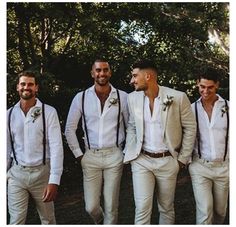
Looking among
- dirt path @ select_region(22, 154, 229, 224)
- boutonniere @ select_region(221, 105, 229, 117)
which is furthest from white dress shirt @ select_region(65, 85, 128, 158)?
dirt path @ select_region(22, 154, 229, 224)

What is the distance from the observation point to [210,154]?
583 centimetres

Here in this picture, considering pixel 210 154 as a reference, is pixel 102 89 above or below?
above

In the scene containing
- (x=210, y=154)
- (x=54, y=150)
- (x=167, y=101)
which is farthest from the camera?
(x=210, y=154)

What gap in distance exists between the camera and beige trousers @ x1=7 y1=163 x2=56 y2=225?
563 cm

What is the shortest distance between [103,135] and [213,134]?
1.38 m

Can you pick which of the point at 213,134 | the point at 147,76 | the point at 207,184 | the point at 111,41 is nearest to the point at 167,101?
the point at 147,76

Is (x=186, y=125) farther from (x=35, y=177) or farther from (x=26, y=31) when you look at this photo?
(x=26, y=31)

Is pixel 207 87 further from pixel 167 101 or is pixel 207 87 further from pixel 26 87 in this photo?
pixel 26 87

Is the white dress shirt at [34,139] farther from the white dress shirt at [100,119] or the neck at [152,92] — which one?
the neck at [152,92]

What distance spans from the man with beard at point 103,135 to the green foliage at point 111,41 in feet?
8.36

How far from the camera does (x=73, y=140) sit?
20.5 feet

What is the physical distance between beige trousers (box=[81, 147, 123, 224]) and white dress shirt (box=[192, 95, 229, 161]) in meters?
1.07

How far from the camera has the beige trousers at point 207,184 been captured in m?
5.78

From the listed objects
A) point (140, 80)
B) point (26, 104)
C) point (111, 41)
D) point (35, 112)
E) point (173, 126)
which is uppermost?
point (111, 41)
